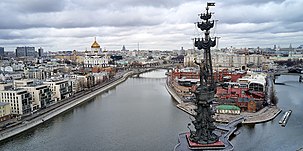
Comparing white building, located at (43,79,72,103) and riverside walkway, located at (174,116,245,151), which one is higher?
white building, located at (43,79,72,103)

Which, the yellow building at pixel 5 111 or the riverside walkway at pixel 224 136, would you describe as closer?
the riverside walkway at pixel 224 136

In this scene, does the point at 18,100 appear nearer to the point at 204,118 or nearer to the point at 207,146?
the point at 204,118

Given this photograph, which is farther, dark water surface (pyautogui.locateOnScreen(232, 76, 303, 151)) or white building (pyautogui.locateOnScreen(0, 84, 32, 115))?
white building (pyautogui.locateOnScreen(0, 84, 32, 115))

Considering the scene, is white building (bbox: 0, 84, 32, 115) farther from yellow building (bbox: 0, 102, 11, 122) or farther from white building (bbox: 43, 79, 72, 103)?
white building (bbox: 43, 79, 72, 103)

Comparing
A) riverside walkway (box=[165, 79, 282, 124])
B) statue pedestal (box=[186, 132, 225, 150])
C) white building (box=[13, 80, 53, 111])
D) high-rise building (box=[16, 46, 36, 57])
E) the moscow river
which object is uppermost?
high-rise building (box=[16, 46, 36, 57])

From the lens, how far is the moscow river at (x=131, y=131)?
32.1 ft

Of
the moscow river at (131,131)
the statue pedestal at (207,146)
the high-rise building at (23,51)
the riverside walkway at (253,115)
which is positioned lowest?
the moscow river at (131,131)

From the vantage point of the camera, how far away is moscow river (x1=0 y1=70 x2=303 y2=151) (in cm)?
979

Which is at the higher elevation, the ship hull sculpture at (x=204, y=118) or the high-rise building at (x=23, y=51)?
the high-rise building at (x=23, y=51)

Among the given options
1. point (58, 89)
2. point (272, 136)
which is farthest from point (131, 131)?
point (58, 89)

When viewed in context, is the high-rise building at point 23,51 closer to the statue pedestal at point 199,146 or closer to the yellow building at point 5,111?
the yellow building at point 5,111

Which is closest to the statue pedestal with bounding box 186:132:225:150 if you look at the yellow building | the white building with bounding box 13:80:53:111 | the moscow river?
the moscow river

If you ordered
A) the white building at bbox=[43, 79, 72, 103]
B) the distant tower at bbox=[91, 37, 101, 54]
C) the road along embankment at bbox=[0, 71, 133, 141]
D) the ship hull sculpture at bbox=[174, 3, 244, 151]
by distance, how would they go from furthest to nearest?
the distant tower at bbox=[91, 37, 101, 54] → the white building at bbox=[43, 79, 72, 103] → the road along embankment at bbox=[0, 71, 133, 141] → the ship hull sculpture at bbox=[174, 3, 244, 151]

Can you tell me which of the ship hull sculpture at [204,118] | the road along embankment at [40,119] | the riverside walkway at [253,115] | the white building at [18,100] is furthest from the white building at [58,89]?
the ship hull sculpture at [204,118]
